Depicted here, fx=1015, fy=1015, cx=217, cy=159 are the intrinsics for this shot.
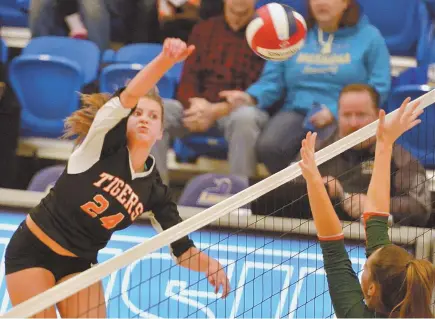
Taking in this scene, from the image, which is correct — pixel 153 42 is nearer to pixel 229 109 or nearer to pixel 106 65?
pixel 106 65

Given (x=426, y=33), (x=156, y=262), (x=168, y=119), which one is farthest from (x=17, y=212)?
(x=426, y=33)

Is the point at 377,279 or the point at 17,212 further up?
the point at 377,279

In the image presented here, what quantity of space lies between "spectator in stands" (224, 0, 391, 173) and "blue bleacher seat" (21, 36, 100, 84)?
1.24 m

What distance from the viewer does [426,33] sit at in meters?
7.46

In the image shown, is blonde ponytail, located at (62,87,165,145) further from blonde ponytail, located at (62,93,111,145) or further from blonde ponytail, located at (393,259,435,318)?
blonde ponytail, located at (393,259,435,318)

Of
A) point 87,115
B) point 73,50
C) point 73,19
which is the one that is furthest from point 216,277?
point 73,19

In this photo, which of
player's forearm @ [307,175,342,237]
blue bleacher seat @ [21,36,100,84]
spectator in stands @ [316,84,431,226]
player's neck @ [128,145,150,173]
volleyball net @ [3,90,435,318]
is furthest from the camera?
blue bleacher seat @ [21,36,100,84]

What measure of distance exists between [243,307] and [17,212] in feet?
5.06

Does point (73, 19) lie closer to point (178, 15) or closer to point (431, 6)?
point (178, 15)

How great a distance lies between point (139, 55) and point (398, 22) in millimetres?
1995

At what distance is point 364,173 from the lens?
629 cm

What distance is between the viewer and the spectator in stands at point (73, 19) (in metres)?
8.01

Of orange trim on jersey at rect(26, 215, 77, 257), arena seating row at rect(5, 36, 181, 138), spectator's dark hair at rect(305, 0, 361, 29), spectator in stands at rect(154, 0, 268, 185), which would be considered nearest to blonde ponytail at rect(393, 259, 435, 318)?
orange trim on jersey at rect(26, 215, 77, 257)

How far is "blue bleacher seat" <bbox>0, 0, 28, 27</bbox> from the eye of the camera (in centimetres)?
859
